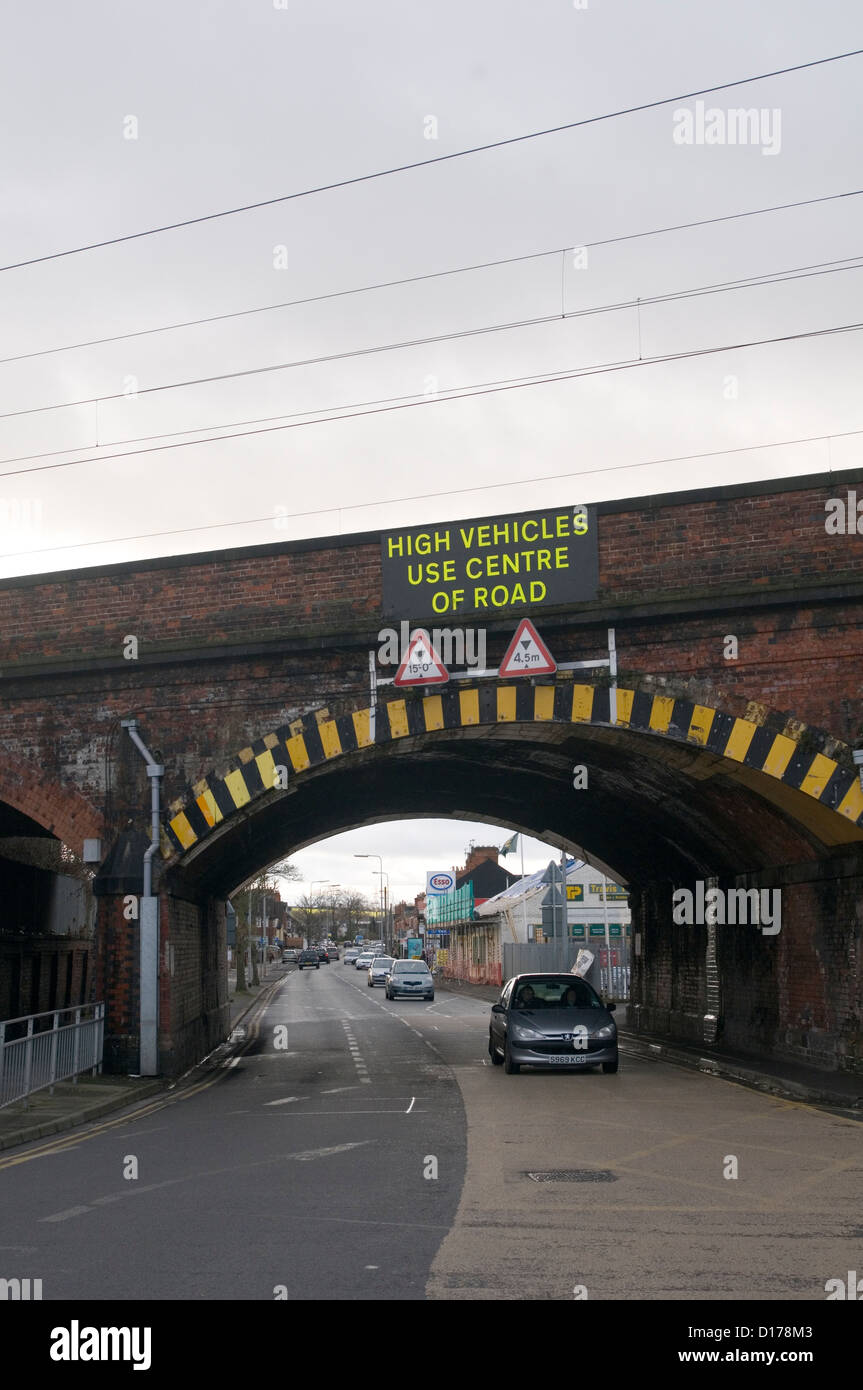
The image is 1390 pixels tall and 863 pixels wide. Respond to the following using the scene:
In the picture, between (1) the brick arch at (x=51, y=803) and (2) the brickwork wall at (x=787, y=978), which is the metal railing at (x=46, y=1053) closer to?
(1) the brick arch at (x=51, y=803)

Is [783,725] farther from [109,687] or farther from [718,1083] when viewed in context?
[109,687]

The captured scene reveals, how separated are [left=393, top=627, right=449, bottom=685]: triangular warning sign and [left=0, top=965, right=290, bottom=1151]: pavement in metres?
6.65

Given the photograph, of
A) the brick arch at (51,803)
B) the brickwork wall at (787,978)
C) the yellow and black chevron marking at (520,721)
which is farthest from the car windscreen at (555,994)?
the brick arch at (51,803)

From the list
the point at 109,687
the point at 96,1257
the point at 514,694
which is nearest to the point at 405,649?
the point at 514,694

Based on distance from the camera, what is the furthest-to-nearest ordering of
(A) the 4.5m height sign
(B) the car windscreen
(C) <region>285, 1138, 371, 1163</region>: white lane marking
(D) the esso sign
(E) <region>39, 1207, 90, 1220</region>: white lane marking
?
(D) the esso sign
(B) the car windscreen
(A) the 4.5m height sign
(C) <region>285, 1138, 371, 1163</region>: white lane marking
(E) <region>39, 1207, 90, 1220</region>: white lane marking

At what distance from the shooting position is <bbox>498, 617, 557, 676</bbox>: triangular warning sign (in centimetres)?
1870

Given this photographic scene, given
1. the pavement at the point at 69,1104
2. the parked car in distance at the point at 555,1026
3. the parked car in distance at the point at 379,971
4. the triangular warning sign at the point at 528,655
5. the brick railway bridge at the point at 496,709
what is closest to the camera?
the pavement at the point at 69,1104

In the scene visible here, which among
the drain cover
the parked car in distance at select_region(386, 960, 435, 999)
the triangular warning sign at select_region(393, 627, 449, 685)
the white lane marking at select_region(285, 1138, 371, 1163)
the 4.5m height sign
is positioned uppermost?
the 4.5m height sign

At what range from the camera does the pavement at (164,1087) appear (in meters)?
14.7

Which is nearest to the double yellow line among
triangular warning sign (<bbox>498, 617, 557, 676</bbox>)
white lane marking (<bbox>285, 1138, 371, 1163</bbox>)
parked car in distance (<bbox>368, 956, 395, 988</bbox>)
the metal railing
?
the metal railing

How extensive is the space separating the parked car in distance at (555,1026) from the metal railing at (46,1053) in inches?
242

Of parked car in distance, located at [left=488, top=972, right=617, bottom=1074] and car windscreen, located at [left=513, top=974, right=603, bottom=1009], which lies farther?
car windscreen, located at [left=513, top=974, right=603, bottom=1009]

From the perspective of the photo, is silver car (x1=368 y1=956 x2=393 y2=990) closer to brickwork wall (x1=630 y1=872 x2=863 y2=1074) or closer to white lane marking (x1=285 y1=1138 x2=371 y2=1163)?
brickwork wall (x1=630 y1=872 x2=863 y2=1074)
